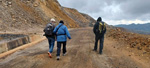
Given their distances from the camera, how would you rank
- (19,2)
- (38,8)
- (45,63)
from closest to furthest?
(45,63) < (19,2) < (38,8)

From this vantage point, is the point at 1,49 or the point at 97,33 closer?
the point at 97,33

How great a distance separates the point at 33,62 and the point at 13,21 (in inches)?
717

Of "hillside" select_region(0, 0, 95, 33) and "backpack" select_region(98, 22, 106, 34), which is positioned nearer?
"backpack" select_region(98, 22, 106, 34)

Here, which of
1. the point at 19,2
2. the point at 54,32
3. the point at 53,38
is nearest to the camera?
the point at 54,32

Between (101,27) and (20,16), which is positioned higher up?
(20,16)

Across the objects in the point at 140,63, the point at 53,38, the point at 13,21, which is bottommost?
the point at 140,63

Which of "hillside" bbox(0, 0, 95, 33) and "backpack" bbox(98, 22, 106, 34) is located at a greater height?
"hillside" bbox(0, 0, 95, 33)

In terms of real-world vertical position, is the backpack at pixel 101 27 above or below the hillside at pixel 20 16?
below

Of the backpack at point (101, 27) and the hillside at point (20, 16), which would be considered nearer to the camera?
the backpack at point (101, 27)

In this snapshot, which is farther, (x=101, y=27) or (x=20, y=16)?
(x=20, y=16)

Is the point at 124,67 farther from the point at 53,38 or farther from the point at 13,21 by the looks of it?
the point at 13,21

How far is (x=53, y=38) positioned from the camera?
6.84m

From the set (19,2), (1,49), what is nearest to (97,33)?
(1,49)

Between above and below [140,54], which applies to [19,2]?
above
